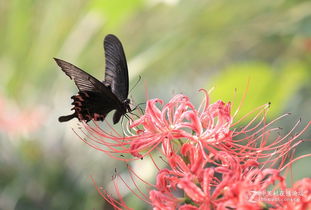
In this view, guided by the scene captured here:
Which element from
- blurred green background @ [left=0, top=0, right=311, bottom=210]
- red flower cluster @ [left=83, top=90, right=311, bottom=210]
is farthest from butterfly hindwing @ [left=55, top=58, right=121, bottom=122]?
blurred green background @ [left=0, top=0, right=311, bottom=210]

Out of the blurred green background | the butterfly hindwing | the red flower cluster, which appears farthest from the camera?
the blurred green background

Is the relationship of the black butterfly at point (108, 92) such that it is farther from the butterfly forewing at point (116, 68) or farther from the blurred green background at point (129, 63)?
the blurred green background at point (129, 63)

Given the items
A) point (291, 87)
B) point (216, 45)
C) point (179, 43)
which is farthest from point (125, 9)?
point (216, 45)

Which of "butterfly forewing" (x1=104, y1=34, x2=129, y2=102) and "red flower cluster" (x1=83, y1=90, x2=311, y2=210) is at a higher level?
"butterfly forewing" (x1=104, y1=34, x2=129, y2=102)

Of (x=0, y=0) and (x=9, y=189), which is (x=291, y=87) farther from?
(x=0, y=0)

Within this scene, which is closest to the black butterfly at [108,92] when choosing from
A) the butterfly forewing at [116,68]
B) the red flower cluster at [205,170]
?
the butterfly forewing at [116,68]

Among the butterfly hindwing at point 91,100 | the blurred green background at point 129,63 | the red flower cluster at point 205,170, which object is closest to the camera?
the red flower cluster at point 205,170

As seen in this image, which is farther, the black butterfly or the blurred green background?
the blurred green background

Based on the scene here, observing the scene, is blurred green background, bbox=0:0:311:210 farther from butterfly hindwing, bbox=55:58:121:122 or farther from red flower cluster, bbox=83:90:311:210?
red flower cluster, bbox=83:90:311:210
